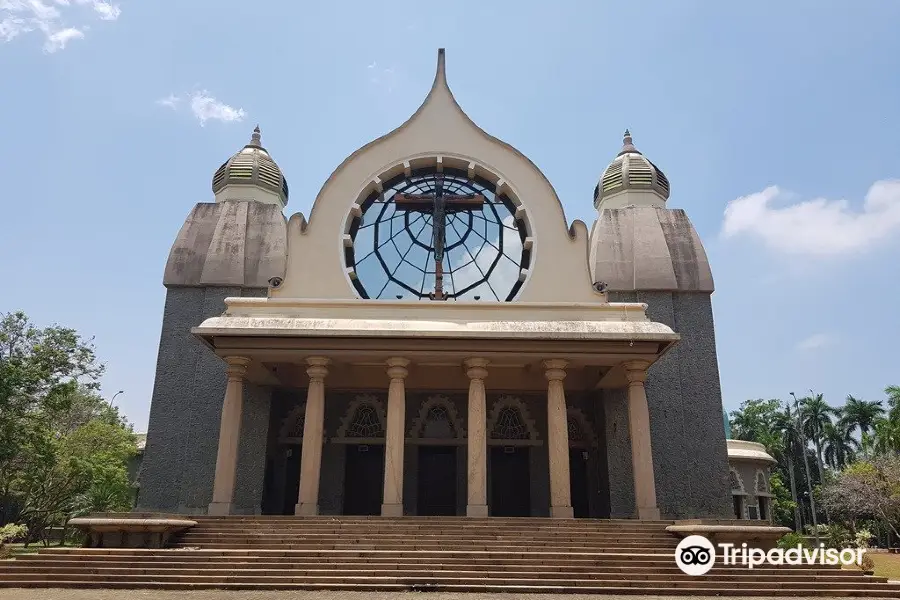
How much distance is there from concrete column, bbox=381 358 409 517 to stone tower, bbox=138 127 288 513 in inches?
156

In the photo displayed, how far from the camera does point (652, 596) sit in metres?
9.19

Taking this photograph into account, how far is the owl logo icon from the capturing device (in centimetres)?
1005

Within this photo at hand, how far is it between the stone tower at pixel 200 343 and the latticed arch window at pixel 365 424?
2313mm

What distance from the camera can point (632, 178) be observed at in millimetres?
20266

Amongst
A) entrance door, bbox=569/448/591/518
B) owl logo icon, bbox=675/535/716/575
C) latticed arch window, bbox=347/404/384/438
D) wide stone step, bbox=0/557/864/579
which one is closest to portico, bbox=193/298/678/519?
latticed arch window, bbox=347/404/384/438

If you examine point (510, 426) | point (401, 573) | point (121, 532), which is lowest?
point (401, 573)

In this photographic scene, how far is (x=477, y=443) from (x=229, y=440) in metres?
5.46

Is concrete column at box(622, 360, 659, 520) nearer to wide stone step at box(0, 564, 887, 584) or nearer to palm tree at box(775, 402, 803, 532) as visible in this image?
wide stone step at box(0, 564, 887, 584)

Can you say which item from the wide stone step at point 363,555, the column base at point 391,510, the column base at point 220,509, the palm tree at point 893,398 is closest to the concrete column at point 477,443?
the column base at point 391,510

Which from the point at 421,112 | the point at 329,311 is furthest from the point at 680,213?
the point at 329,311

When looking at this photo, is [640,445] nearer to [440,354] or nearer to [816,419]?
[440,354]

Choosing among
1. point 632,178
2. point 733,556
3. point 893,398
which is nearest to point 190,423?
point 733,556

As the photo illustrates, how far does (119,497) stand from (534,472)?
16987mm

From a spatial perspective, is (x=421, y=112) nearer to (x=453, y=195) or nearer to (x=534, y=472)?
(x=453, y=195)
